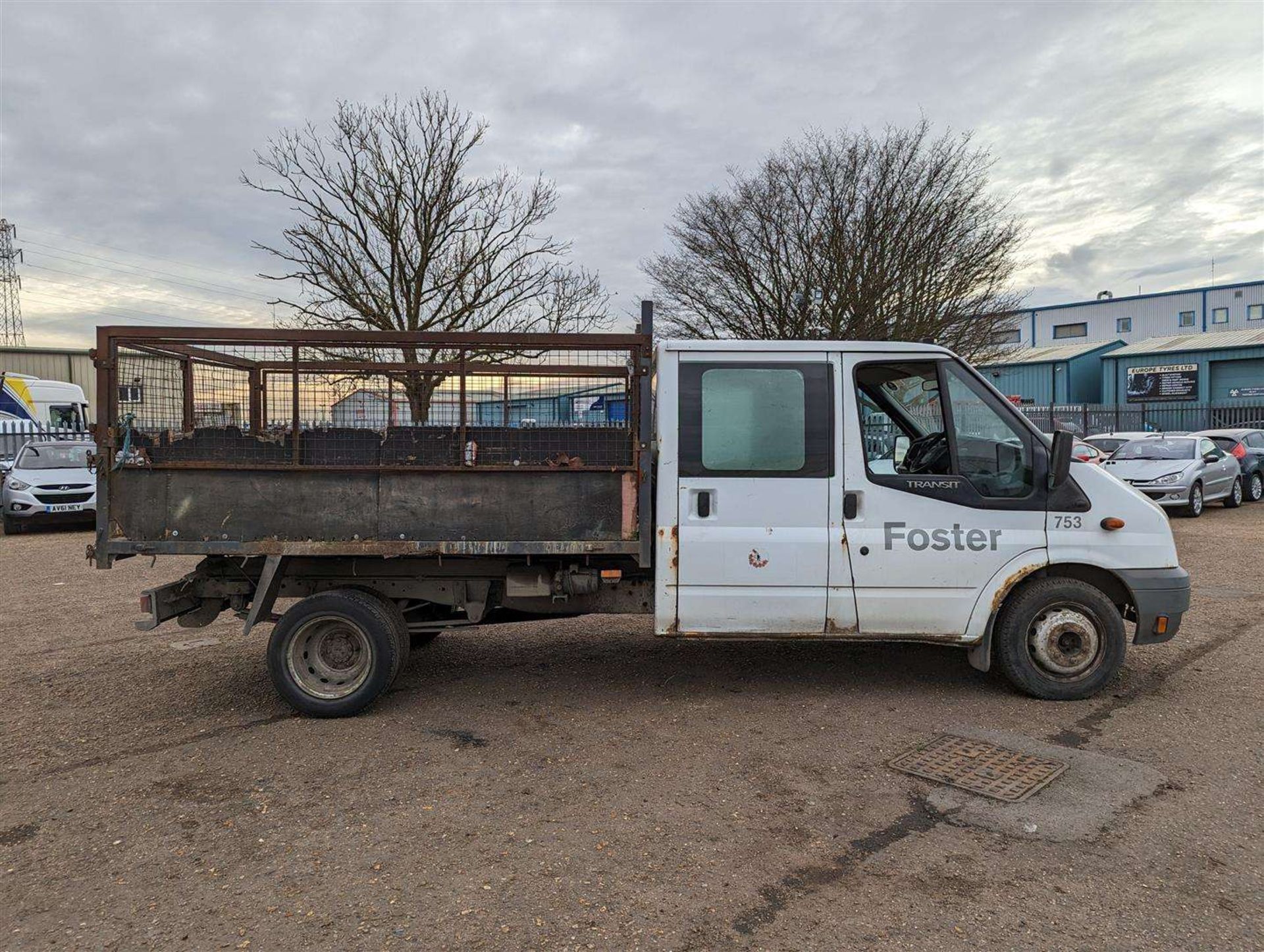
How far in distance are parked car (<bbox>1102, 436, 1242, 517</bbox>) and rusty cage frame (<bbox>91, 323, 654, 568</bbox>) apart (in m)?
13.9

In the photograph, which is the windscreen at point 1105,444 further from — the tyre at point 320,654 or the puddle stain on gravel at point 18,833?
the puddle stain on gravel at point 18,833

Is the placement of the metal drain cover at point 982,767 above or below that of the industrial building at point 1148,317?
below

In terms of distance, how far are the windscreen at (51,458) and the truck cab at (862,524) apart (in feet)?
46.8

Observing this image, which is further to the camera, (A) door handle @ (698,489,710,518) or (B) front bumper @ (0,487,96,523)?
(B) front bumper @ (0,487,96,523)

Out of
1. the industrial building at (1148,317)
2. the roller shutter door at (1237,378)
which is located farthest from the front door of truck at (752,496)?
the industrial building at (1148,317)

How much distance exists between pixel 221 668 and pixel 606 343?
385cm

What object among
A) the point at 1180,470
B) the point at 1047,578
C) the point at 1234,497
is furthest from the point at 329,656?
the point at 1234,497

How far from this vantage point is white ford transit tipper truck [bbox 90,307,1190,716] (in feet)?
16.2

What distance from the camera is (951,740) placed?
184 inches

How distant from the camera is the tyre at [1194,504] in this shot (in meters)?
15.6

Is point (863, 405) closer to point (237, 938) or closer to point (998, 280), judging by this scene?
point (237, 938)

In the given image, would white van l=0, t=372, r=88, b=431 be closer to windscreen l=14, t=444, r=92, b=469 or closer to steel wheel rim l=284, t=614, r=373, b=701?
windscreen l=14, t=444, r=92, b=469

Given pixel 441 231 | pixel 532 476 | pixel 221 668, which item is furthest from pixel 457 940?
pixel 441 231

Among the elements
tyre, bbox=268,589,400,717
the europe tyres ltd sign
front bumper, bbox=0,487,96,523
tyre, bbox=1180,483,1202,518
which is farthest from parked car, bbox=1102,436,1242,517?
the europe tyres ltd sign
